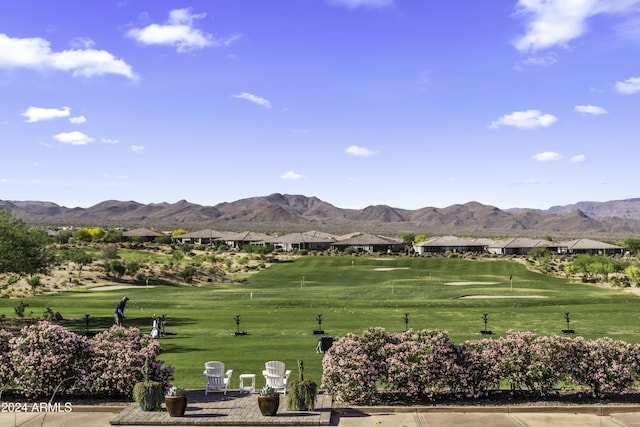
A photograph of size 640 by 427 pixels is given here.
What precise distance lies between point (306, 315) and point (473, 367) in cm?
2323

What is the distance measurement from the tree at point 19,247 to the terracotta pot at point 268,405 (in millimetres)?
27905

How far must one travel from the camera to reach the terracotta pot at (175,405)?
1662 centimetres

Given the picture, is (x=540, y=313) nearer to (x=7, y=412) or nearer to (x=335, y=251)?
(x=7, y=412)

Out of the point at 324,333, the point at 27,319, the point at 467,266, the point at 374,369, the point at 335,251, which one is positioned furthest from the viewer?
the point at 335,251

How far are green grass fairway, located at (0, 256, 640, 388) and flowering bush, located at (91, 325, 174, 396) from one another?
91.2 inches

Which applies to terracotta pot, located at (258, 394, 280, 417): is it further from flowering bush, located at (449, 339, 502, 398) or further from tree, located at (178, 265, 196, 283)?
tree, located at (178, 265, 196, 283)

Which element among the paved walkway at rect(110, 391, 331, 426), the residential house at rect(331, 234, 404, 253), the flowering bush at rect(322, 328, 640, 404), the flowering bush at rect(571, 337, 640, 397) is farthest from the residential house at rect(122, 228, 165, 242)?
the flowering bush at rect(571, 337, 640, 397)

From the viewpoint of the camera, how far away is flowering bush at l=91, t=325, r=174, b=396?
743 inches

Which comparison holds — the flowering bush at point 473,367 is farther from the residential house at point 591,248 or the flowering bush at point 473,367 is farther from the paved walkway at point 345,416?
the residential house at point 591,248

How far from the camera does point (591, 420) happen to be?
16688 mm

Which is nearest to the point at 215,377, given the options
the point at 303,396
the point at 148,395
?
the point at 148,395

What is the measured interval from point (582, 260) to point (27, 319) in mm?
76787

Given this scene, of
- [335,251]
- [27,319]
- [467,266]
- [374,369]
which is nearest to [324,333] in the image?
[374,369]

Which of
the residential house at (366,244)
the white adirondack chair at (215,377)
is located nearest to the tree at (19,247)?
the white adirondack chair at (215,377)
